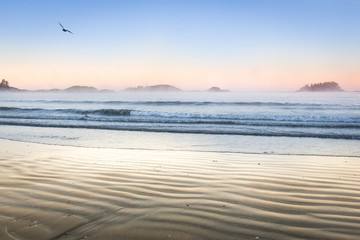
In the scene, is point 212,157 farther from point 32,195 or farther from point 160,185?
point 32,195

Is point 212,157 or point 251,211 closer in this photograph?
point 251,211

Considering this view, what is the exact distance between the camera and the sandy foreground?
10.5 feet

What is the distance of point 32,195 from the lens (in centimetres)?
448

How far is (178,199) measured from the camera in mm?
4320

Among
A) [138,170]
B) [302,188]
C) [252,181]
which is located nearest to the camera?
[302,188]

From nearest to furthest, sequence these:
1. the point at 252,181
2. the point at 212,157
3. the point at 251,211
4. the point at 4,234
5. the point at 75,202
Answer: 1. the point at 4,234
2. the point at 251,211
3. the point at 75,202
4. the point at 252,181
5. the point at 212,157

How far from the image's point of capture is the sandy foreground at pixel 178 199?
10.5 feet

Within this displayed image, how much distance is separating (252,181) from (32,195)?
3.77 metres

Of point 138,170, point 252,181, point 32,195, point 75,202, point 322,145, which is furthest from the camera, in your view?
point 322,145

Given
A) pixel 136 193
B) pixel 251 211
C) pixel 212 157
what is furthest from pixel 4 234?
pixel 212 157

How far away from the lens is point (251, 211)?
379cm

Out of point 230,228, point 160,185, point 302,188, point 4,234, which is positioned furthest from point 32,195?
point 302,188

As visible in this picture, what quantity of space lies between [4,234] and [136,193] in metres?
1.95

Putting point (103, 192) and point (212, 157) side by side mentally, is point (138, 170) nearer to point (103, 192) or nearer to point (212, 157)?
point (103, 192)
